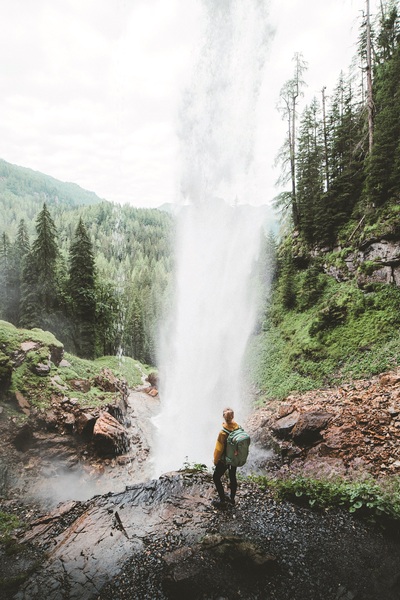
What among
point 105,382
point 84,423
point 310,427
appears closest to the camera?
point 310,427

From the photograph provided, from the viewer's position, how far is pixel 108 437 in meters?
11.3

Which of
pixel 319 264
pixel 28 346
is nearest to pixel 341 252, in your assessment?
pixel 319 264

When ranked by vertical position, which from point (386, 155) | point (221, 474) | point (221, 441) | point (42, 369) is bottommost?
point (221, 474)

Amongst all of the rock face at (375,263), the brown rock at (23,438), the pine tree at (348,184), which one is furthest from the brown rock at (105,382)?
the pine tree at (348,184)

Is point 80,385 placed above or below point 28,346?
below

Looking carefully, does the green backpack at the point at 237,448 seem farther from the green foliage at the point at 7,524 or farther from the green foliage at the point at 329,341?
the green foliage at the point at 329,341

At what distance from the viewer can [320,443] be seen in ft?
27.1

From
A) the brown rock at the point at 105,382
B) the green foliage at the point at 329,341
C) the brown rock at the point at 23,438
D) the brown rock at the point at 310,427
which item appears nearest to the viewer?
the brown rock at the point at 310,427

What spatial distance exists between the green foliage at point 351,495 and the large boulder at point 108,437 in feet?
23.7

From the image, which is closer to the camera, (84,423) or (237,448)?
(237,448)

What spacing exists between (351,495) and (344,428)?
284 cm

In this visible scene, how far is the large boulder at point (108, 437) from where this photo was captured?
11.3m

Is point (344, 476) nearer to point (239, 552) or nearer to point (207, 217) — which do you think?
point (239, 552)

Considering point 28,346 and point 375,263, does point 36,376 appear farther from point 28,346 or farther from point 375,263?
point 375,263
